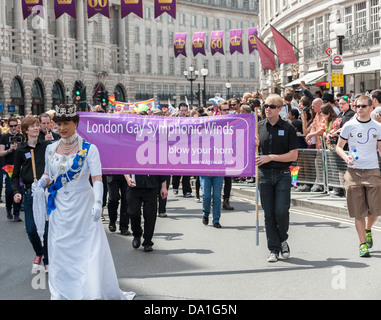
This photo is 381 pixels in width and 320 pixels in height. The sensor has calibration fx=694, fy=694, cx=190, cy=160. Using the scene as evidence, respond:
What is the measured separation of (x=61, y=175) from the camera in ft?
20.8

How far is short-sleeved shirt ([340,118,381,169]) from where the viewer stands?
8625 millimetres

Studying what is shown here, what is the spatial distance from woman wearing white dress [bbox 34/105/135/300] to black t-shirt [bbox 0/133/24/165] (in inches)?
274

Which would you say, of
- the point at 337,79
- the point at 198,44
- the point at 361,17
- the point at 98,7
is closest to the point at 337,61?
the point at 337,79

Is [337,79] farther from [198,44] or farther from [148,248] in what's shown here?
[198,44]

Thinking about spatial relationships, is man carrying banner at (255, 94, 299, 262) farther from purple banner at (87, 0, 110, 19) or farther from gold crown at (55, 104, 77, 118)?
purple banner at (87, 0, 110, 19)

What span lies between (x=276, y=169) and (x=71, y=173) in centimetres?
316

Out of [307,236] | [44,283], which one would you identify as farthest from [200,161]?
[44,283]

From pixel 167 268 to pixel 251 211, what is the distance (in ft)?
17.5

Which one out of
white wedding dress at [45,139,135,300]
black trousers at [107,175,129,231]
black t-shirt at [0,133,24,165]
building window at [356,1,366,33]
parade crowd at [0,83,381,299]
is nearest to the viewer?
white wedding dress at [45,139,135,300]

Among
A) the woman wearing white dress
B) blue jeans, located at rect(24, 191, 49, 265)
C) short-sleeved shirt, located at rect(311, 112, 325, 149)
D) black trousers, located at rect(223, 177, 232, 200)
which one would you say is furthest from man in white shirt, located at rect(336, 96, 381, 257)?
short-sleeved shirt, located at rect(311, 112, 325, 149)

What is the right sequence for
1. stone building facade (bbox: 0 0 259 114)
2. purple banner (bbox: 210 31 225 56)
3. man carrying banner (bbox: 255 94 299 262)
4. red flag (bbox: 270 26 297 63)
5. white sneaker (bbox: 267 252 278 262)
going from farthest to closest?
1. stone building facade (bbox: 0 0 259 114)
2. purple banner (bbox: 210 31 225 56)
3. red flag (bbox: 270 26 297 63)
4. man carrying banner (bbox: 255 94 299 262)
5. white sneaker (bbox: 267 252 278 262)

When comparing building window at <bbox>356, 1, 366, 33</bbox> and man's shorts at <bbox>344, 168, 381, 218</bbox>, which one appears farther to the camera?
building window at <bbox>356, 1, 366, 33</bbox>

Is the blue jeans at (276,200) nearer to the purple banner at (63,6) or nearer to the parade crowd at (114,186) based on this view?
the parade crowd at (114,186)
